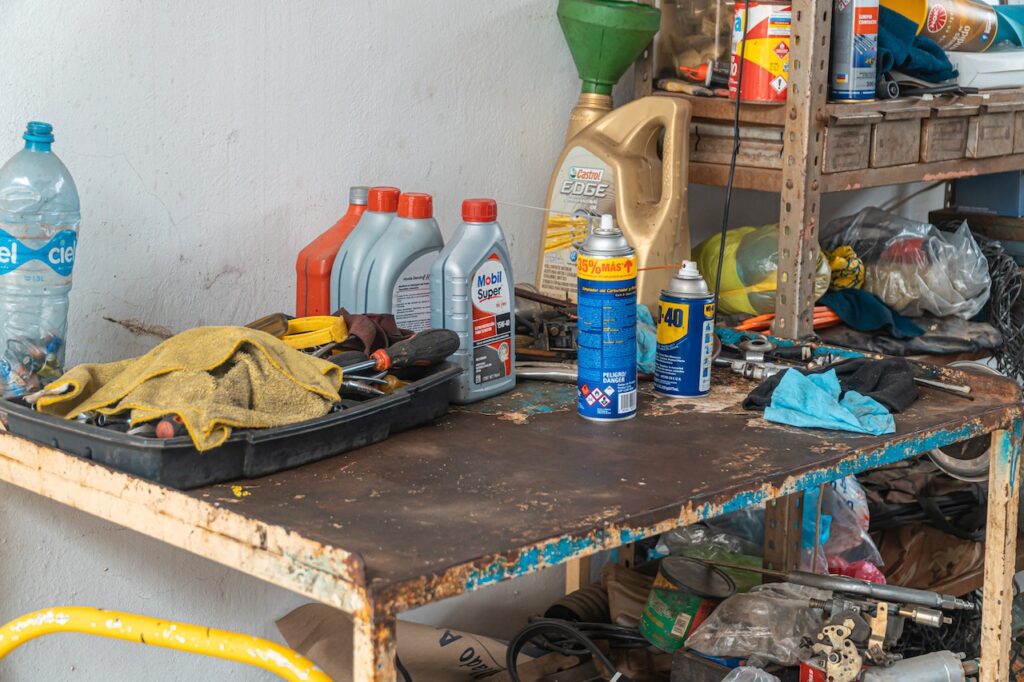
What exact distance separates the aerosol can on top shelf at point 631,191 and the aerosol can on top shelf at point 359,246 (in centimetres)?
44

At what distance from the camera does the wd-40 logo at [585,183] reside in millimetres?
2037

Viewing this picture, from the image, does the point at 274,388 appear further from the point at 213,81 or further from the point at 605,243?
the point at 213,81

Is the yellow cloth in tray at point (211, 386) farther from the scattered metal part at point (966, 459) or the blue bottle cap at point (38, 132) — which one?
the scattered metal part at point (966, 459)

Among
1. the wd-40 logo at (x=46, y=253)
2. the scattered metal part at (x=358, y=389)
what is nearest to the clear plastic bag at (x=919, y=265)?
the scattered metal part at (x=358, y=389)

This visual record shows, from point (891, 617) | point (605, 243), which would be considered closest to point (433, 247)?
point (605, 243)

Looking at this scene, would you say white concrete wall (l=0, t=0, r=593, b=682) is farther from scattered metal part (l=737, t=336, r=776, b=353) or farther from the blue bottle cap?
scattered metal part (l=737, t=336, r=776, b=353)

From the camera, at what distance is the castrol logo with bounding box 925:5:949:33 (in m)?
2.31

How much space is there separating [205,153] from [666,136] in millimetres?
783

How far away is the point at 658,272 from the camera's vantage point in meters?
1.98

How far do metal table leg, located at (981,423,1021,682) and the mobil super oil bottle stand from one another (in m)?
0.69

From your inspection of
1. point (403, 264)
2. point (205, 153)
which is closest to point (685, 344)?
point (403, 264)

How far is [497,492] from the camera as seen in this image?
1.21m

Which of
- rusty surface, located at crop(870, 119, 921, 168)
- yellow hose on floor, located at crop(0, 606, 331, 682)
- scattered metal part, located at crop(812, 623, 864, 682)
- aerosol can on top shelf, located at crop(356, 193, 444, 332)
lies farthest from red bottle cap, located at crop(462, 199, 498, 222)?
rusty surface, located at crop(870, 119, 921, 168)

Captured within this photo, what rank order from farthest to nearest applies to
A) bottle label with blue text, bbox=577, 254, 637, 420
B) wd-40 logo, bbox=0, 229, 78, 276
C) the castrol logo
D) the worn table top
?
1. the castrol logo
2. bottle label with blue text, bbox=577, 254, 637, 420
3. wd-40 logo, bbox=0, 229, 78, 276
4. the worn table top
